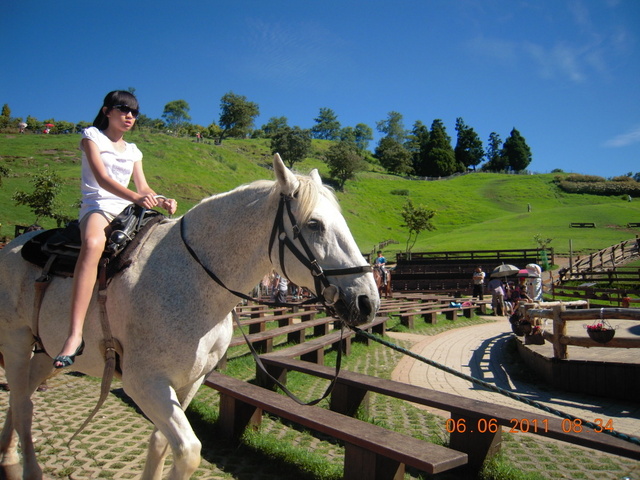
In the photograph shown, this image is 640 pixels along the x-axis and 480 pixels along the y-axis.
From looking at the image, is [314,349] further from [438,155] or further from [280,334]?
[438,155]

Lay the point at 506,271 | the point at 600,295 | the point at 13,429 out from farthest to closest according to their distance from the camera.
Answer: the point at 600,295
the point at 506,271
the point at 13,429

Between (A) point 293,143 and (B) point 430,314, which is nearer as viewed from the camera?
(B) point 430,314

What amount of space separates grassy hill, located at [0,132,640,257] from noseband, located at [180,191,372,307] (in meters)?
28.1

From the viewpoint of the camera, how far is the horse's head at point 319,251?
2.09 meters

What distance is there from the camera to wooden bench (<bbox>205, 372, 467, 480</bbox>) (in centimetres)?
277

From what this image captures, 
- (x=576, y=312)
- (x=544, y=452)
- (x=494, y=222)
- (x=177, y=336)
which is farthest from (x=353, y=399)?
(x=494, y=222)

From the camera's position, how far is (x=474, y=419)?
151 inches

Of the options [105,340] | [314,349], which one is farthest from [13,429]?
[314,349]

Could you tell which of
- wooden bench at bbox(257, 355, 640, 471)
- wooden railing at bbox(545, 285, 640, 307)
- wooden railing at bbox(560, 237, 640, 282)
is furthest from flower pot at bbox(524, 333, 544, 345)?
wooden railing at bbox(560, 237, 640, 282)

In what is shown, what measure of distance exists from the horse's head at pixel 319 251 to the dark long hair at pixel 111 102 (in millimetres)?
1354

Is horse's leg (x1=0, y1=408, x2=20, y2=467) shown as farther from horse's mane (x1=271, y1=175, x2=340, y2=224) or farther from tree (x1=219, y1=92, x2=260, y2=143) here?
tree (x1=219, y1=92, x2=260, y2=143)

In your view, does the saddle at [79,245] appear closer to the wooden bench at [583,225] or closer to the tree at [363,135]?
the wooden bench at [583,225]

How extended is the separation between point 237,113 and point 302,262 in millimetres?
101585

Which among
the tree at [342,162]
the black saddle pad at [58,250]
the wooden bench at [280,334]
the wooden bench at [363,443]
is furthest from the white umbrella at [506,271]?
the tree at [342,162]
